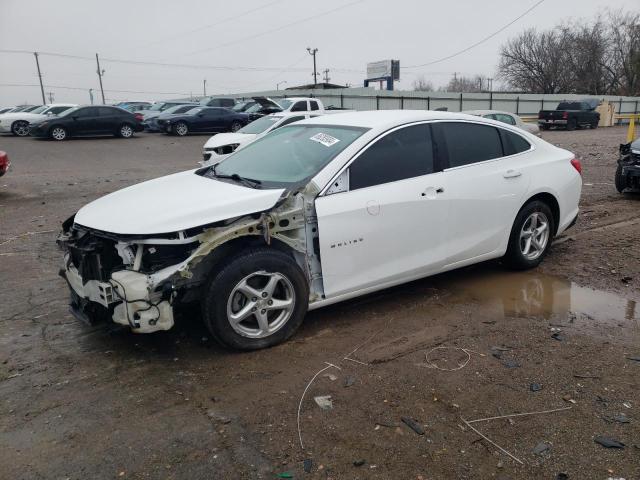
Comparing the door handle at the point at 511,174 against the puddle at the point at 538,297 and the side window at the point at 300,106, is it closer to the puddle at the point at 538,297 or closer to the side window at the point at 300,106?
the puddle at the point at 538,297

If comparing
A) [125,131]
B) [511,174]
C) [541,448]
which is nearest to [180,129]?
[125,131]

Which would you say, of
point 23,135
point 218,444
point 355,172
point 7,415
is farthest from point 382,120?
point 23,135

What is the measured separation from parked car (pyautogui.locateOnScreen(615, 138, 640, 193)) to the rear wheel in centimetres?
2013

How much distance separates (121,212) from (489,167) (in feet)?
10.8

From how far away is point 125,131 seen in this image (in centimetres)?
2338

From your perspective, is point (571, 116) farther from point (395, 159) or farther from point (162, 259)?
point (162, 259)

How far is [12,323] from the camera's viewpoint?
14.5 ft

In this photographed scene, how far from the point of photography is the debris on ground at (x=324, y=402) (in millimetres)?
3195

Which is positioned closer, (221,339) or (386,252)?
(221,339)

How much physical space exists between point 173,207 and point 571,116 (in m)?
33.4

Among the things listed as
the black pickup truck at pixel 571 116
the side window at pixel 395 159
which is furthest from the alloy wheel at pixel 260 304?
the black pickup truck at pixel 571 116

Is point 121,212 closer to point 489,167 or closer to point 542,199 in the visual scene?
point 489,167

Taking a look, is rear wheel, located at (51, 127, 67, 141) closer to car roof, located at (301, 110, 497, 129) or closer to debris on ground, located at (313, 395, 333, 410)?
car roof, located at (301, 110, 497, 129)

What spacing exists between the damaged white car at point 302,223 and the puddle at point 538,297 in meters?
0.32
